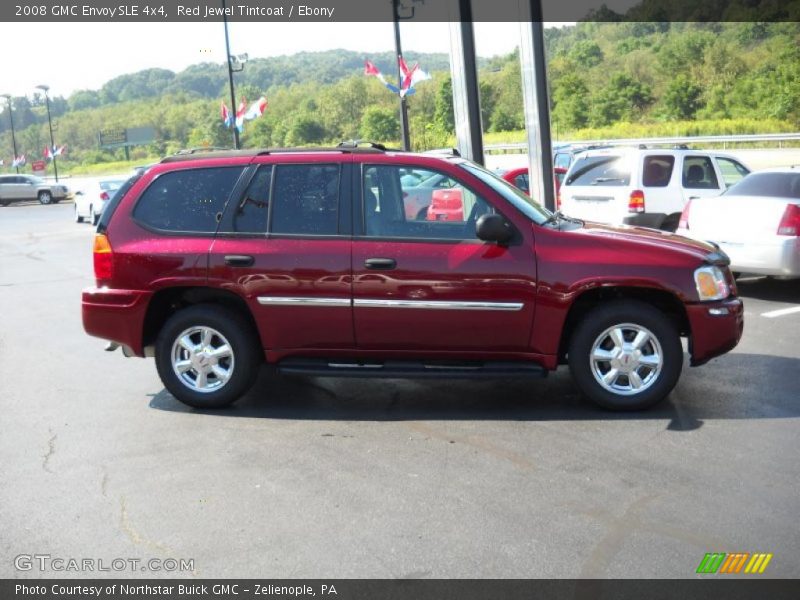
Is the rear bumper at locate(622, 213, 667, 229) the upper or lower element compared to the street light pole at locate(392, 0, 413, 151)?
lower

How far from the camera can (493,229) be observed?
6.12 metres

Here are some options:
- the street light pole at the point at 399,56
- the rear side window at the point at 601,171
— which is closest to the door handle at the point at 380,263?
the rear side window at the point at 601,171

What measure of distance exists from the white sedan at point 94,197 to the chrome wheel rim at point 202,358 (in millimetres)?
21024

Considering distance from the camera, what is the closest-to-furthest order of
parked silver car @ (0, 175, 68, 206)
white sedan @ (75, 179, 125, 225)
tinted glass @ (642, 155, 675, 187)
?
1. tinted glass @ (642, 155, 675, 187)
2. white sedan @ (75, 179, 125, 225)
3. parked silver car @ (0, 175, 68, 206)

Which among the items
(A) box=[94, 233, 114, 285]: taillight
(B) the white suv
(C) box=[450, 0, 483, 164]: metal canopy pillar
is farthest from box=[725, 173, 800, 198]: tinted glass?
(A) box=[94, 233, 114, 285]: taillight

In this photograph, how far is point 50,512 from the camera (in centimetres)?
478

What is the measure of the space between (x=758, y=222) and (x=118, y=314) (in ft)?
23.0

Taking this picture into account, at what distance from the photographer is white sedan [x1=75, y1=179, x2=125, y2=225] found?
2667 cm

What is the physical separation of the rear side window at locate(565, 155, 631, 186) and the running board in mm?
8465

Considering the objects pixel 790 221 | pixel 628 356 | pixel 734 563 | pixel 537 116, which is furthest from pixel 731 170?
pixel 734 563

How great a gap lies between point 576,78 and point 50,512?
6006 centimetres

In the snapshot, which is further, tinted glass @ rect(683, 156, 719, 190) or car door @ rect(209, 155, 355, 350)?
tinted glass @ rect(683, 156, 719, 190)

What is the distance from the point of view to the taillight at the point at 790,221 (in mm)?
9975

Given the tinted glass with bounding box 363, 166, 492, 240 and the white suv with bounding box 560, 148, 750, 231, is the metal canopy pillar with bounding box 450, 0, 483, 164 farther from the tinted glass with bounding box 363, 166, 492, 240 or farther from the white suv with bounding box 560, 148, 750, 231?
the tinted glass with bounding box 363, 166, 492, 240
